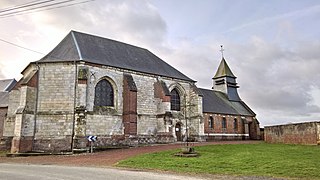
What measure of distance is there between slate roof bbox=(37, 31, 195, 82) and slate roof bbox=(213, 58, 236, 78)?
16.0 m

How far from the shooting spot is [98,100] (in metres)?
25.9

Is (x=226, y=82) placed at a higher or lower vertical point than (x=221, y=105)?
higher

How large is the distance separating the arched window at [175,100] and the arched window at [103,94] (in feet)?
26.1

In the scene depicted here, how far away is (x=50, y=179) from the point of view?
9797 mm

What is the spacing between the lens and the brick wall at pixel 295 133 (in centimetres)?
2182

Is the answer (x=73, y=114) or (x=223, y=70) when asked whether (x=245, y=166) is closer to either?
(x=73, y=114)

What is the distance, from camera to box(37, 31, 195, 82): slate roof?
2581 cm

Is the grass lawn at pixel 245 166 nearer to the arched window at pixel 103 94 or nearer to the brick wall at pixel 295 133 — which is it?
the brick wall at pixel 295 133

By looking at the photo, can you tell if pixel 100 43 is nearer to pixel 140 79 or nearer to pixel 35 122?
pixel 140 79

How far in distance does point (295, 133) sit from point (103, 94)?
17.1 metres

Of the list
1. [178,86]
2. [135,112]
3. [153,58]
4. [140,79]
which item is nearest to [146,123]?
[135,112]

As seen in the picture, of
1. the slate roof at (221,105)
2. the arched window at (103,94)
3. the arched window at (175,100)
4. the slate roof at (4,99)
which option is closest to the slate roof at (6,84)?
the slate roof at (4,99)

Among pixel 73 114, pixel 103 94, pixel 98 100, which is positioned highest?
pixel 103 94

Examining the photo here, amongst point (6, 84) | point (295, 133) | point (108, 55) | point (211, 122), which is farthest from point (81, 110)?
point (6, 84)
